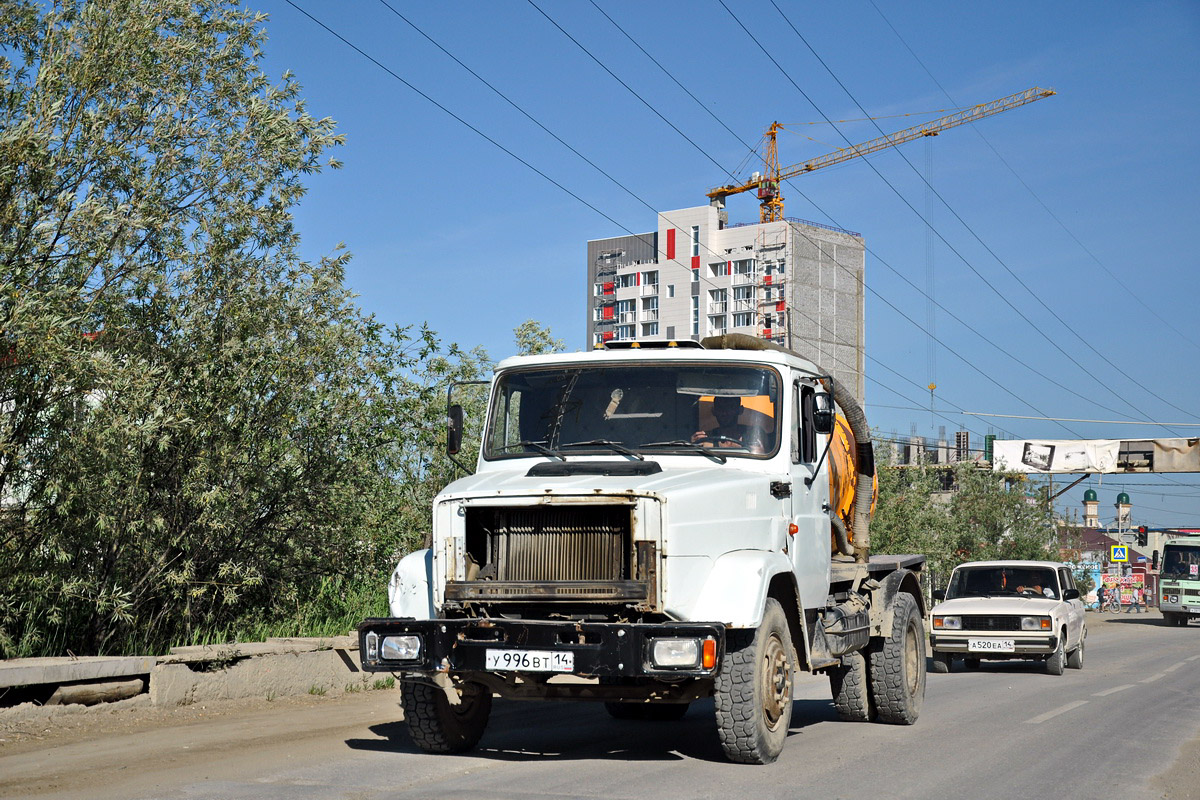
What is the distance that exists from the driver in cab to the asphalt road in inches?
87.0

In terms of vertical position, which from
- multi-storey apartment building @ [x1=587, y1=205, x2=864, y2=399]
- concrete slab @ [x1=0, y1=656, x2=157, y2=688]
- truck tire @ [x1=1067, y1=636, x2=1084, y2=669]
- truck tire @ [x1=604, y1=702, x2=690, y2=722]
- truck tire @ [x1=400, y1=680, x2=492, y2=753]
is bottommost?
truck tire @ [x1=1067, y1=636, x2=1084, y2=669]

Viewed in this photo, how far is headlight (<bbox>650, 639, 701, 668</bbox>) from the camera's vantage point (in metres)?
7.23

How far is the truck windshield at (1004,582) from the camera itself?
19609mm

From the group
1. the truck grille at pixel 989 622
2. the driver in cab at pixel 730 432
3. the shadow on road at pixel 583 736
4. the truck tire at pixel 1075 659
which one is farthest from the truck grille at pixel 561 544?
the truck tire at pixel 1075 659

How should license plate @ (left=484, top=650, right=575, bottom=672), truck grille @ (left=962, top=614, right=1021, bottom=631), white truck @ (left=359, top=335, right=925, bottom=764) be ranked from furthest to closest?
truck grille @ (left=962, top=614, right=1021, bottom=631) < white truck @ (left=359, top=335, right=925, bottom=764) < license plate @ (left=484, top=650, right=575, bottom=672)

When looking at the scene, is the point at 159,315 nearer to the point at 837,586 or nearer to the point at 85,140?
the point at 85,140

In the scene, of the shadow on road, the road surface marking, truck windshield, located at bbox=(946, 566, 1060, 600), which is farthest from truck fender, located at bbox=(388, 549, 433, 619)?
truck windshield, located at bbox=(946, 566, 1060, 600)

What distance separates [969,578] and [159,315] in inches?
543

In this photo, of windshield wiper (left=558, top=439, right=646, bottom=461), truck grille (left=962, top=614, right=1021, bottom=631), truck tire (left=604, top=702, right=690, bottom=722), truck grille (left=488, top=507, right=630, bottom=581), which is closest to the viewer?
truck grille (left=488, top=507, right=630, bottom=581)

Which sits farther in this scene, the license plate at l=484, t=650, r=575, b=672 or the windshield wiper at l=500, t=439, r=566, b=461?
the windshield wiper at l=500, t=439, r=566, b=461

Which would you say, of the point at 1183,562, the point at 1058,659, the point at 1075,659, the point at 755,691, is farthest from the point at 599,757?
the point at 1183,562

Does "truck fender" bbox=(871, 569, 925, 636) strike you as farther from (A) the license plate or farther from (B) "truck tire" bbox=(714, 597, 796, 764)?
(A) the license plate

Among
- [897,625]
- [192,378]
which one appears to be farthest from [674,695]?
[192,378]

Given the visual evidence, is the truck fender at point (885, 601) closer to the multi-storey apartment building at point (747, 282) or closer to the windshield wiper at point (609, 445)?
the windshield wiper at point (609, 445)
